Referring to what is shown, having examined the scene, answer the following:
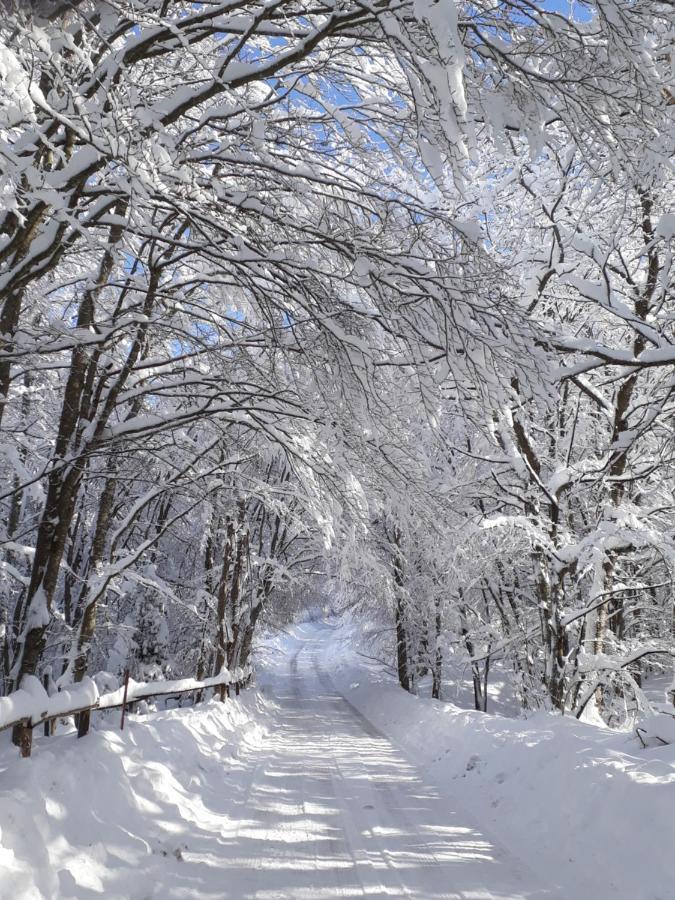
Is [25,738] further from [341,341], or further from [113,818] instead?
[341,341]

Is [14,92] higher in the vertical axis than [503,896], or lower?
higher

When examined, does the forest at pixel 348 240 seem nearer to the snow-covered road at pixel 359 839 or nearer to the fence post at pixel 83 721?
the fence post at pixel 83 721

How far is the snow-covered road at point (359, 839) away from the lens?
13.5ft

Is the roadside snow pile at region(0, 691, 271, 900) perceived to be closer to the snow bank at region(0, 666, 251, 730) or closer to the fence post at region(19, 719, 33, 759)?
the fence post at region(19, 719, 33, 759)

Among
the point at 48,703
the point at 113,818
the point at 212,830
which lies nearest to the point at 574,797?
the point at 212,830

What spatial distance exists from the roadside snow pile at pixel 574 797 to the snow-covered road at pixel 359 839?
35cm

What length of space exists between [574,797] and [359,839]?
6.33 feet

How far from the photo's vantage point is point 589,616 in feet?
28.9

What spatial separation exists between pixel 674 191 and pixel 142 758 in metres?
9.08

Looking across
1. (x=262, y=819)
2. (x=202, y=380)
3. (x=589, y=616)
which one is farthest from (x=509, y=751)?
(x=202, y=380)

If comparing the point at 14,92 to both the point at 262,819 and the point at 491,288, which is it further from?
the point at 262,819

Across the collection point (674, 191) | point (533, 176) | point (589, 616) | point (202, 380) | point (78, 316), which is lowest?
point (589, 616)

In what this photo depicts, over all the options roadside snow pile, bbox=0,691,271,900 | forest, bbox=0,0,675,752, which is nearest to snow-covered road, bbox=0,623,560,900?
roadside snow pile, bbox=0,691,271,900

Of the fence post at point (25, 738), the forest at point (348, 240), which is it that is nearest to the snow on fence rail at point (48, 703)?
the fence post at point (25, 738)
